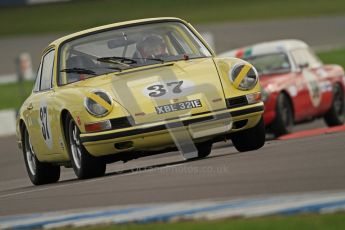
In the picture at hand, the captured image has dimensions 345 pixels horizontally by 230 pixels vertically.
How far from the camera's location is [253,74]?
10.6 m

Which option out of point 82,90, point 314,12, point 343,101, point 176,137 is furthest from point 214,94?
point 314,12

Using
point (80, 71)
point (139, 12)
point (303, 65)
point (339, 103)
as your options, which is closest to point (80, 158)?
point (80, 71)

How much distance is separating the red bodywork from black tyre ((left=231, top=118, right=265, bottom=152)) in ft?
18.6

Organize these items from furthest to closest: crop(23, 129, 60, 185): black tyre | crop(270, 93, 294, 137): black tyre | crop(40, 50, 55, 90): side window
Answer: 1. crop(270, 93, 294, 137): black tyre
2. crop(23, 129, 60, 185): black tyre
3. crop(40, 50, 55, 90): side window

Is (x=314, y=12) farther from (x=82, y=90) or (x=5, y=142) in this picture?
(x=82, y=90)

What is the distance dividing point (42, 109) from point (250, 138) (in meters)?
1.98

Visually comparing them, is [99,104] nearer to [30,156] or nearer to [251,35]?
[30,156]

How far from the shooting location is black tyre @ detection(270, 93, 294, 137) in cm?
1681

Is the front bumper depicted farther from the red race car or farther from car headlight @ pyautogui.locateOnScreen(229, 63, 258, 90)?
the red race car

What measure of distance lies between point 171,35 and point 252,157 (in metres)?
1.87

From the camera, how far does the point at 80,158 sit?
1042cm

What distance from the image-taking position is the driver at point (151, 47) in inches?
435

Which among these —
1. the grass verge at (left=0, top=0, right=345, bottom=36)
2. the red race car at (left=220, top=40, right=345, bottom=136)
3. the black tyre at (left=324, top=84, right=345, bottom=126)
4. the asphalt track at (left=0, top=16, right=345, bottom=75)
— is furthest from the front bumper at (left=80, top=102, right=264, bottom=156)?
the grass verge at (left=0, top=0, right=345, bottom=36)

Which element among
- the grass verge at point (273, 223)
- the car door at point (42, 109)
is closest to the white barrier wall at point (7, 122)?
the car door at point (42, 109)
